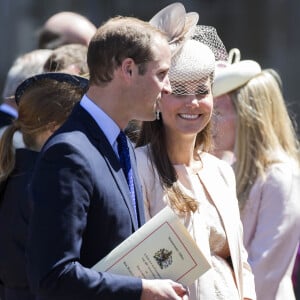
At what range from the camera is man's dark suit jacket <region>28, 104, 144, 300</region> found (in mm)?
3771

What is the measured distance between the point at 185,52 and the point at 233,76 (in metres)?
1.18

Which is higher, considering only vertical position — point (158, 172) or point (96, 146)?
point (96, 146)

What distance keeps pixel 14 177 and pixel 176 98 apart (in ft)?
2.38

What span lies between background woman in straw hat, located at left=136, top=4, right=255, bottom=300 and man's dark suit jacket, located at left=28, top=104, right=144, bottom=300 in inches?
30.1

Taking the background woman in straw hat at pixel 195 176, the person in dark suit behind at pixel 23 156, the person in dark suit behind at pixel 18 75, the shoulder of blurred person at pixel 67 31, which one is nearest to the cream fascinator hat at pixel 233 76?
the background woman in straw hat at pixel 195 176

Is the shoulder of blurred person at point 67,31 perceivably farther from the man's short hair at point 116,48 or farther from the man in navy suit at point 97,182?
the man's short hair at point 116,48

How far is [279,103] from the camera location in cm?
621

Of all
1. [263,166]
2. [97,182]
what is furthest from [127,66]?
[263,166]

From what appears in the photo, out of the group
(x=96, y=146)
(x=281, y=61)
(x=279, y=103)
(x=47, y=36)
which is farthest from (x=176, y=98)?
(x=281, y=61)

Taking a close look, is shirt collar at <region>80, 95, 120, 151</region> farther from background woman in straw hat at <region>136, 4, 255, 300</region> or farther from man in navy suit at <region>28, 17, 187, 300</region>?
background woman in straw hat at <region>136, 4, 255, 300</region>

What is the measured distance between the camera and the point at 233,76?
600cm

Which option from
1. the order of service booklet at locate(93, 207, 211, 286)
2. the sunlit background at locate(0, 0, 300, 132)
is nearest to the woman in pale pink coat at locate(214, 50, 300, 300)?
the order of service booklet at locate(93, 207, 211, 286)

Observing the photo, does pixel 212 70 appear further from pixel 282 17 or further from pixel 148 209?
pixel 282 17

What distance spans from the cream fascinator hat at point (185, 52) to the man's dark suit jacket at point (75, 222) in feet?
2.93
